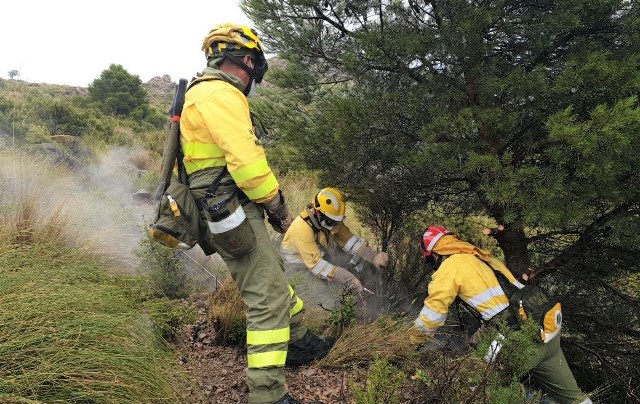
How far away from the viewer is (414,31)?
3406 millimetres

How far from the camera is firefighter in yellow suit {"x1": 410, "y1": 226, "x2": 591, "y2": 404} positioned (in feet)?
10.4

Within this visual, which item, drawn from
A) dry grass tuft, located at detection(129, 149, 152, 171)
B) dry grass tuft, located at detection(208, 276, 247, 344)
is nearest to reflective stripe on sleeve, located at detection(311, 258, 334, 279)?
dry grass tuft, located at detection(208, 276, 247, 344)

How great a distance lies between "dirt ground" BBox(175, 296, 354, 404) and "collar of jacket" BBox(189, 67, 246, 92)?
1.77m

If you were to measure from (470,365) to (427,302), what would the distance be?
80cm

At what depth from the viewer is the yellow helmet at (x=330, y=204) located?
433cm

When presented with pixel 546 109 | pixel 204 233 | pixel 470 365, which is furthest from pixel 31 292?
pixel 546 109

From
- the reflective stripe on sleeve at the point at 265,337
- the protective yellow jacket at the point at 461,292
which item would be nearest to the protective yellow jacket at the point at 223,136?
the reflective stripe on sleeve at the point at 265,337

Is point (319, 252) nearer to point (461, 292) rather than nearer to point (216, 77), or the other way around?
point (461, 292)

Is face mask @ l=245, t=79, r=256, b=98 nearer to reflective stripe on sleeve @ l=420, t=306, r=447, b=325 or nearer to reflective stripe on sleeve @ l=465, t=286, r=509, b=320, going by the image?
reflective stripe on sleeve @ l=420, t=306, r=447, b=325

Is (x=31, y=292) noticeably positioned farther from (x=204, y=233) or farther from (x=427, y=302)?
(x=427, y=302)

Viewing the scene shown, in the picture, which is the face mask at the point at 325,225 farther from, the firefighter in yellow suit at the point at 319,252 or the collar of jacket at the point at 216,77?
the collar of jacket at the point at 216,77

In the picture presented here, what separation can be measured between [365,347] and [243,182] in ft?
5.40

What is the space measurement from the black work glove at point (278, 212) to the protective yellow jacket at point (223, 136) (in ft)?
0.28

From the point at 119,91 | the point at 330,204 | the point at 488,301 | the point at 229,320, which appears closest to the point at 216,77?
the point at 229,320
